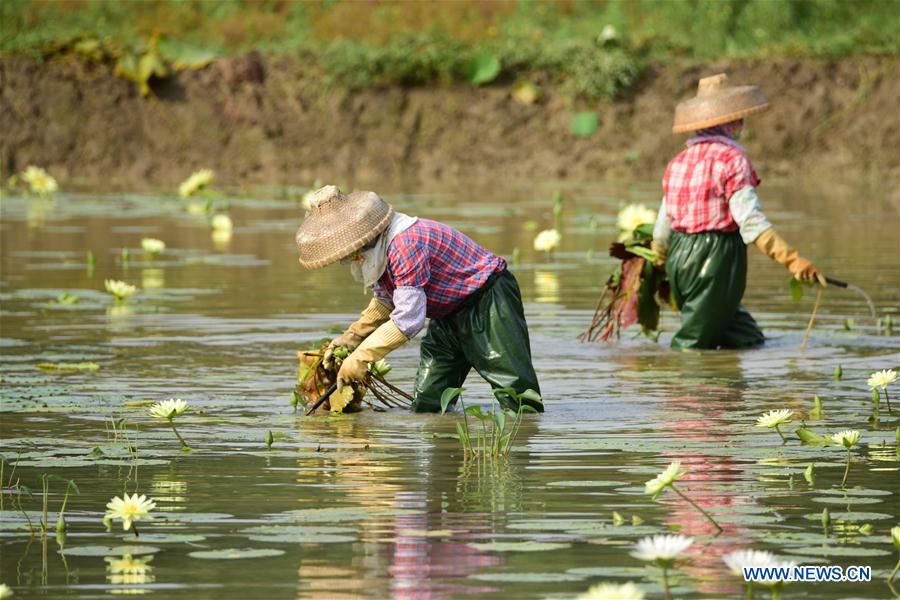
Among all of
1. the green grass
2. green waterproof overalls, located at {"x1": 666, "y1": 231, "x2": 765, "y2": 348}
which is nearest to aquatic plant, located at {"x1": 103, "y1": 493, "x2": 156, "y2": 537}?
green waterproof overalls, located at {"x1": 666, "y1": 231, "x2": 765, "y2": 348}

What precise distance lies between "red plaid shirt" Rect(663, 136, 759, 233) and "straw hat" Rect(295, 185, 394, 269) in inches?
129

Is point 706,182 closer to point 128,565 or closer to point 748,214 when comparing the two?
point 748,214

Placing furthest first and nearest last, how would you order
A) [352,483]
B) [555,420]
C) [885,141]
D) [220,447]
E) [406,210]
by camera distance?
[885,141] < [406,210] < [555,420] < [220,447] < [352,483]

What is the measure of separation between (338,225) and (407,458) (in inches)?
40.4

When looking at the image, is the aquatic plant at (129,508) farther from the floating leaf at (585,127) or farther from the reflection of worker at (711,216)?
the floating leaf at (585,127)

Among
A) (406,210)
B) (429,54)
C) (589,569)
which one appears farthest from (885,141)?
(589,569)

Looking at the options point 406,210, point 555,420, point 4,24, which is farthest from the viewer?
point 4,24

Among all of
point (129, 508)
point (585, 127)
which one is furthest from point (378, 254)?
point (585, 127)

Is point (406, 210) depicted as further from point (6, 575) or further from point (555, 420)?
point (6, 575)

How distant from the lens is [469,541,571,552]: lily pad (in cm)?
541

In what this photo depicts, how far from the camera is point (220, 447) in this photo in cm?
734

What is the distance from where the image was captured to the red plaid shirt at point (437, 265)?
7516 millimetres

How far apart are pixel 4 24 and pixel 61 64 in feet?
5.45

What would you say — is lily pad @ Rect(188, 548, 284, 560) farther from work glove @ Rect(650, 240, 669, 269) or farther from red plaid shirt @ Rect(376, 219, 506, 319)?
work glove @ Rect(650, 240, 669, 269)
